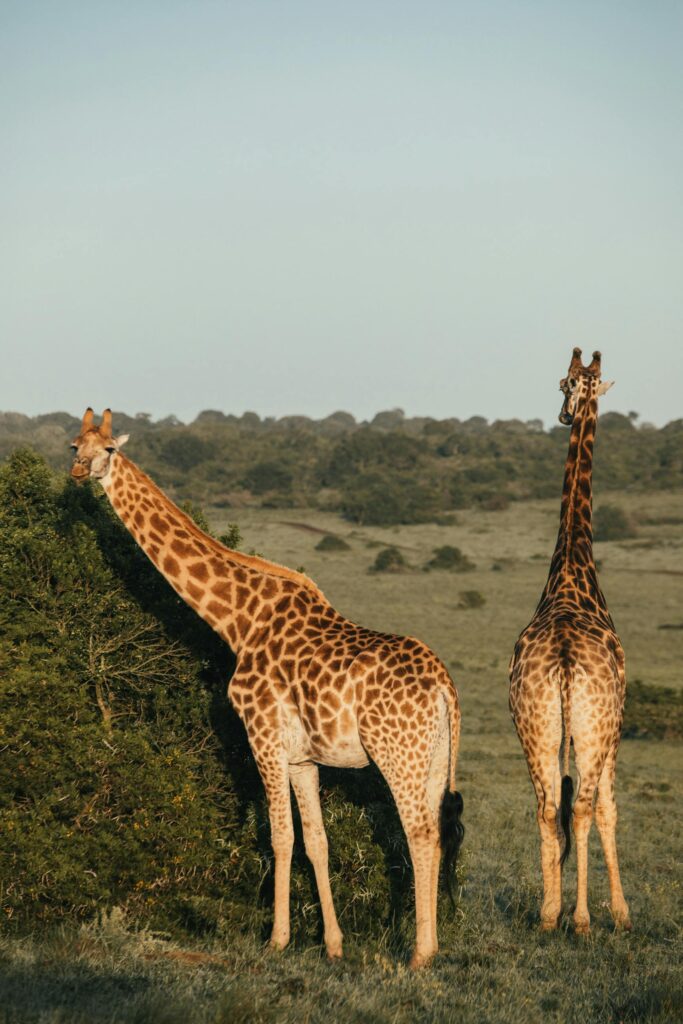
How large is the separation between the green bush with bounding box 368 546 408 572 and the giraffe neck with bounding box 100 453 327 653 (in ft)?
154

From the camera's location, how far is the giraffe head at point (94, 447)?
354 inches

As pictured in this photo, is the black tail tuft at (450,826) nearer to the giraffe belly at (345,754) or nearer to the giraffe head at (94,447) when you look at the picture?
the giraffe belly at (345,754)

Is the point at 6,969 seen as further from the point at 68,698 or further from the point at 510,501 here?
the point at 510,501

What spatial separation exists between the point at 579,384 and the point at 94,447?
4883 mm

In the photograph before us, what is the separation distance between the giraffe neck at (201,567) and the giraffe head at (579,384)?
356cm

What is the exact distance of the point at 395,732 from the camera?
8344mm

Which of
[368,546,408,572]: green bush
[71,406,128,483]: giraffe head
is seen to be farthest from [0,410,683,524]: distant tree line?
[71,406,128,483]: giraffe head

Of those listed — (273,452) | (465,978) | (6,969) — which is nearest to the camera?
(6,969)

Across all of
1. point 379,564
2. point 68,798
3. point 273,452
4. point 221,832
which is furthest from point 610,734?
point 273,452

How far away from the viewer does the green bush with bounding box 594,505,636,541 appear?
6681cm

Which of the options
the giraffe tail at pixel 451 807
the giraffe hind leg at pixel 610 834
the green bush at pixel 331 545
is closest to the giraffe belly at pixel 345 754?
the giraffe tail at pixel 451 807

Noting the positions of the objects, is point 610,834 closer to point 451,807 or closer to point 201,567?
point 451,807

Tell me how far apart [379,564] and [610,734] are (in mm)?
47023

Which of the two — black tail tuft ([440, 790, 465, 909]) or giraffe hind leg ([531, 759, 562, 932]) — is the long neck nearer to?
giraffe hind leg ([531, 759, 562, 932])
